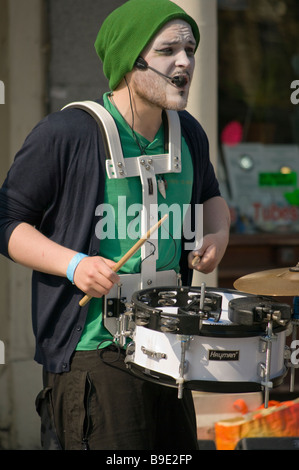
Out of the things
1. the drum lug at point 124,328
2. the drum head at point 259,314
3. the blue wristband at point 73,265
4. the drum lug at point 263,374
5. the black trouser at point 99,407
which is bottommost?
the black trouser at point 99,407

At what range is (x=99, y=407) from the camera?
262cm

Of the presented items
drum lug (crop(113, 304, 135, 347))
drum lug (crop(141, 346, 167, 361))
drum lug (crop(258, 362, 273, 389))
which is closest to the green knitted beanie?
drum lug (crop(113, 304, 135, 347))

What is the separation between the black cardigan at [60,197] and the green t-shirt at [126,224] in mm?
39

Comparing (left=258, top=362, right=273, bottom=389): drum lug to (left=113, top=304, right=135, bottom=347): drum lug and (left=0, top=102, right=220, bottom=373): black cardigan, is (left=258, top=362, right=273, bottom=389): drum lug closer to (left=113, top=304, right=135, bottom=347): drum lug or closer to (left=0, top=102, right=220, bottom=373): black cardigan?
(left=113, top=304, right=135, bottom=347): drum lug

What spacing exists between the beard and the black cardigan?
8.4 inches

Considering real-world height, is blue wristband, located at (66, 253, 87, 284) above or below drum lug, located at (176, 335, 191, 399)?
above

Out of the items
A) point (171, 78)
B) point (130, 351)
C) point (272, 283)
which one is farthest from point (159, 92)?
point (130, 351)

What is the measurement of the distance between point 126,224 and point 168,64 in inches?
22.2

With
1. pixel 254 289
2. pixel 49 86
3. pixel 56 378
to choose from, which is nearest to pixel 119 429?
pixel 56 378

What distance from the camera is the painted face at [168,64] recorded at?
271cm

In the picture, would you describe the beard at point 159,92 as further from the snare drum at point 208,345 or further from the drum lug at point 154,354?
the drum lug at point 154,354

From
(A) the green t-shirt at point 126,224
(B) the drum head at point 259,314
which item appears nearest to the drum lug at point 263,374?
(B) the drum head at point 259,314

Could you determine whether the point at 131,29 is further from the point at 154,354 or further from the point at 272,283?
the point at 154,354

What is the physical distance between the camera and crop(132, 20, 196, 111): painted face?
8.88 feet
